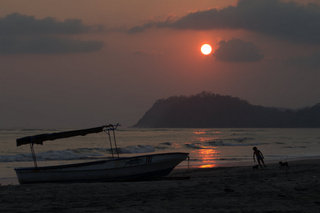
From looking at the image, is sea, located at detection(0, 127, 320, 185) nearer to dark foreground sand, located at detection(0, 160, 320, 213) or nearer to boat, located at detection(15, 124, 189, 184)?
boat, located at detection(15, 124, 189, 184)

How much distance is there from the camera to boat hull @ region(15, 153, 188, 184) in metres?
21.9

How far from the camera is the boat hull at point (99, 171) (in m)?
21.9

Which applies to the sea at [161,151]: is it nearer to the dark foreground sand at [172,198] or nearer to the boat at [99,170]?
the boat at [99,170]

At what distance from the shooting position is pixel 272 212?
1078 centimetres

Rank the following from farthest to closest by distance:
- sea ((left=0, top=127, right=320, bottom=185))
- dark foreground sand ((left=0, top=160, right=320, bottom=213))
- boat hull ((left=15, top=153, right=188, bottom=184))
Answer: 1. sea ((left=0, top=127, right=320, bottom=185))
2. boat hull ((left=15, top=153, right=188, bottom=184))
3. dark foreground sand ((left=0, top=160, right=320, bottom=213))

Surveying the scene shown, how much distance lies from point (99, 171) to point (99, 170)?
0.16 feet

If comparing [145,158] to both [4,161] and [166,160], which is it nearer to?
[166,160]

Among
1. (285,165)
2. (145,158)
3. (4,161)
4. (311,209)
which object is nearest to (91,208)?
(311,209)

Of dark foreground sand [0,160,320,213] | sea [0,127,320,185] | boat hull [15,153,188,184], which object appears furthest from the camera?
sea [0,127,320,185]

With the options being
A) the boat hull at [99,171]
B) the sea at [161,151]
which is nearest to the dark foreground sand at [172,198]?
the boat hull at [99,171]

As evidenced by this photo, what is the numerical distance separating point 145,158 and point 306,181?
8471 mm

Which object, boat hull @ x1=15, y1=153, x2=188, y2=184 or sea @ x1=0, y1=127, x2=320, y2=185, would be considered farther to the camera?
sea @ x1=0, y1=127, x2=320, y2=185

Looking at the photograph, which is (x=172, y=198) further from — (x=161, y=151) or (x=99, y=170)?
(x=161, y=151)

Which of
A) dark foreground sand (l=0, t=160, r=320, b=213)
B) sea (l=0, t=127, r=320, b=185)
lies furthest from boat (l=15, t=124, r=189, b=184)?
dark foreground sand (l=0, t=160, r=320, b=213)
